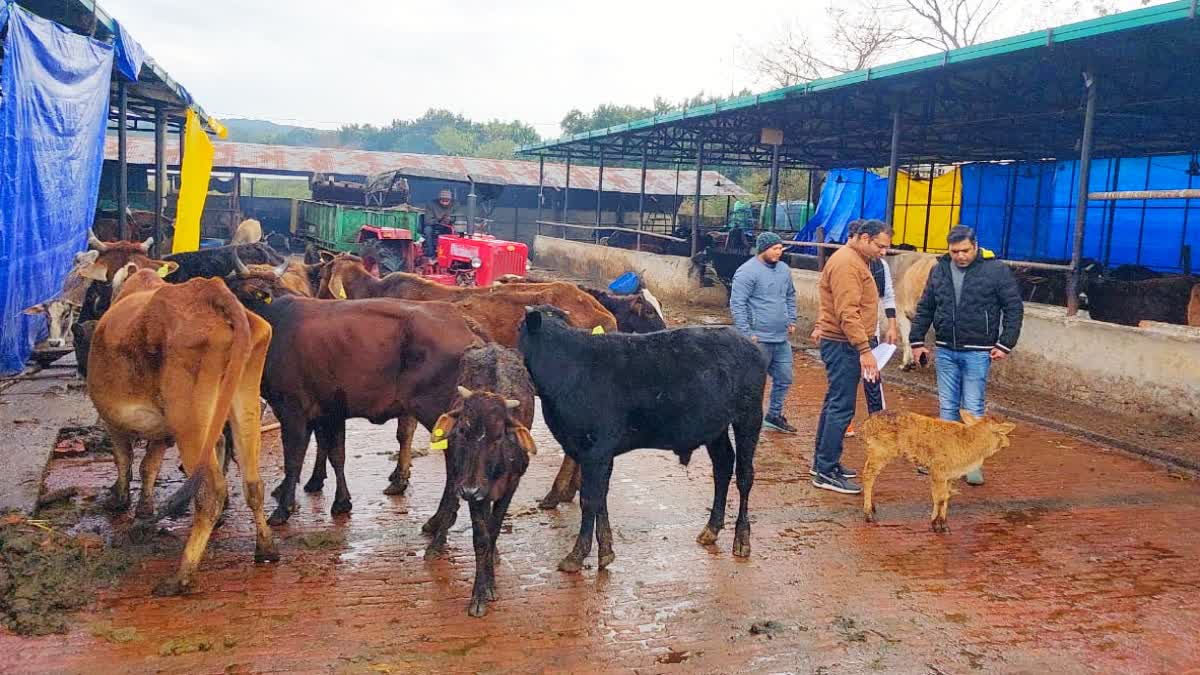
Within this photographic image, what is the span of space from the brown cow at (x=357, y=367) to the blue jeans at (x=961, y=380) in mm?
3666

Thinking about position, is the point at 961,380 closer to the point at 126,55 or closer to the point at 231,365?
the point at 231,365

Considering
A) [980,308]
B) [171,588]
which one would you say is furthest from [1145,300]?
[171,588]

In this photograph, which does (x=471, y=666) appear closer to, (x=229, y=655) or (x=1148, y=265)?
(x=229, y=655)

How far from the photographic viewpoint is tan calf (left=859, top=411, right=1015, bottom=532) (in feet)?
19.7

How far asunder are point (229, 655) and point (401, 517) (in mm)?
2001

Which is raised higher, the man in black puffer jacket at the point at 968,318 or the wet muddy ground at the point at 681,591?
the man in black puffer jacket at the point at 968,318

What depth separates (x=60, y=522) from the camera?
17.8ft

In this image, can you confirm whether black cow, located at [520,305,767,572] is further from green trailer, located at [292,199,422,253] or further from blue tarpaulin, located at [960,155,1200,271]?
blue tarpaulin, located at [960,155,1200,271]

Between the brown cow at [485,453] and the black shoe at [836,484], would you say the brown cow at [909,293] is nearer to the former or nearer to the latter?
the black shoe at [836,484]

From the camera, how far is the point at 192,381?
15.4ft

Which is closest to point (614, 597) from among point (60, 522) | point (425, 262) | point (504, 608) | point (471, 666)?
point (504, 608)

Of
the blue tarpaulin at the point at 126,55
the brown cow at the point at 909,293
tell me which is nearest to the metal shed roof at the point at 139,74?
the blue tarpaulin at the point at 126,55

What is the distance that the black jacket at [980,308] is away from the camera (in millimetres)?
6715

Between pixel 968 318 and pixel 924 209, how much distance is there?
58.6 ft
